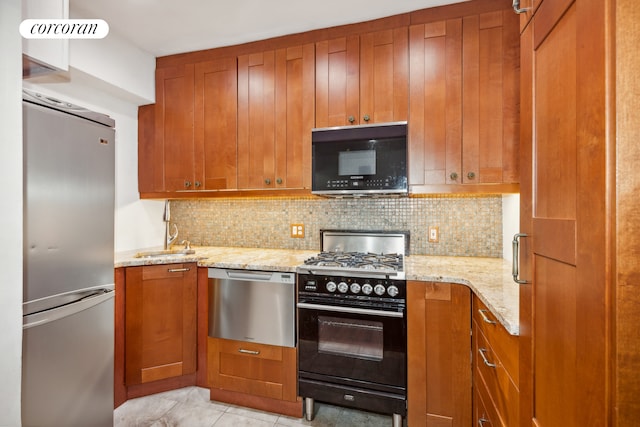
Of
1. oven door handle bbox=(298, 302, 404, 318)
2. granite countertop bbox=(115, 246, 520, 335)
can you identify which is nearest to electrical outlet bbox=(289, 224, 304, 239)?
granite countertop bbox=(115, 246, 520, 335)

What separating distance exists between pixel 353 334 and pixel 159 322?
4.36ft

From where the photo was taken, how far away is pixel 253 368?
1901mm

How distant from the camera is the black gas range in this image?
166 centimetres

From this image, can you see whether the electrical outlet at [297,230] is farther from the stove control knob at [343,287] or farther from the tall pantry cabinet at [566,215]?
the tall pantry cabinet at [566,215]

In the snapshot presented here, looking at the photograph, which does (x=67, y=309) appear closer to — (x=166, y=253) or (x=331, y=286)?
(x=166, y=253)

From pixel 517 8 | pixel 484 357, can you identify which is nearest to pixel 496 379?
pixel 484 357

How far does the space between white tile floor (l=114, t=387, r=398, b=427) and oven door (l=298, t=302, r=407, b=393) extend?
30cm

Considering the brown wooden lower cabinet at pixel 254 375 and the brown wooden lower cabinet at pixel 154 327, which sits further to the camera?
the brown wooden lower cabinet at pixel 154 327

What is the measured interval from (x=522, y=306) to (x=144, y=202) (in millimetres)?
2823

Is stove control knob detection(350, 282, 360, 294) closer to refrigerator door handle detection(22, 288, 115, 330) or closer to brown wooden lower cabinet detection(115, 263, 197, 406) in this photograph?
brown wooden lower cabinet detection(115, 263, 197, 406)

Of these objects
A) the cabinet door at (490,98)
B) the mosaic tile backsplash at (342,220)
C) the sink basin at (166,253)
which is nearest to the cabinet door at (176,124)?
the mosaic tile backsplash at (342,220)

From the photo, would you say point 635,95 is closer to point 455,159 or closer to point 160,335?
point 455,159

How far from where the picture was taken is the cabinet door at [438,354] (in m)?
1.56

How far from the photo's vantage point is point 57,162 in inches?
50.1
